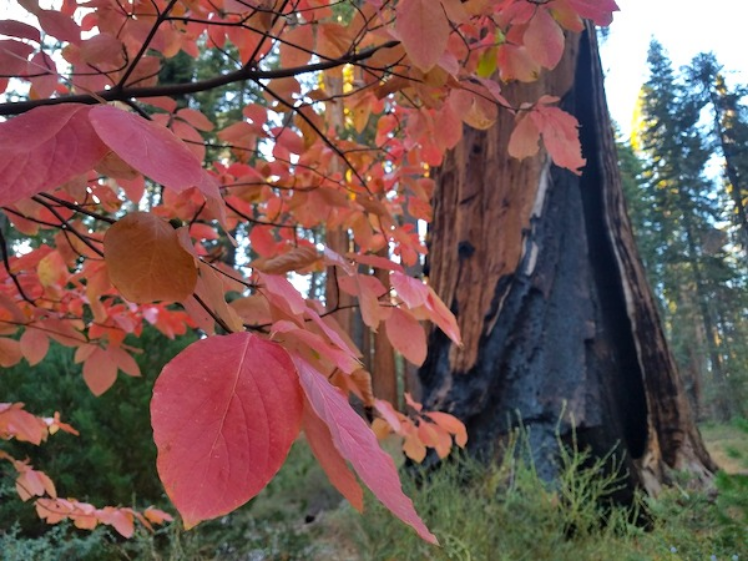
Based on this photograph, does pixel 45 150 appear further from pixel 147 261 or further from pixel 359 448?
pixel 359 448

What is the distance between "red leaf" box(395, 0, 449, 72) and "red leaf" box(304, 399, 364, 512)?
0.51 m

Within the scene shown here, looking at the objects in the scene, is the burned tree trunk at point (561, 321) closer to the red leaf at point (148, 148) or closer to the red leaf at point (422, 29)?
the red leaf at point (422, 29)

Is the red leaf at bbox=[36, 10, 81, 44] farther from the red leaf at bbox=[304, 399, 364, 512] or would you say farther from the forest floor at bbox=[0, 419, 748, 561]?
the forest floor at bbox=[0, 419, 748, 561]

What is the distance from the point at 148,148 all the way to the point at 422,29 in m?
0.47

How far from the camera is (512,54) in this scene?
1.26 m

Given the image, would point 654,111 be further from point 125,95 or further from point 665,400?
point 125,95

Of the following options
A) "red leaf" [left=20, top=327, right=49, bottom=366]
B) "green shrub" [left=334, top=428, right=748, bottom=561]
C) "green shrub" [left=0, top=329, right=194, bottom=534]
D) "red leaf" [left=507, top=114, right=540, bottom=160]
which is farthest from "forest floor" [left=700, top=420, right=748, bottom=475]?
"green shrub" [left=0, top=329, right=194, bottom=534]

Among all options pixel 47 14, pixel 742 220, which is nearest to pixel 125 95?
pixel 47 14

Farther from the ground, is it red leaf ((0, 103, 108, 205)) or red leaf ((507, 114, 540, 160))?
red leaf ((507, 114, 540, 160))

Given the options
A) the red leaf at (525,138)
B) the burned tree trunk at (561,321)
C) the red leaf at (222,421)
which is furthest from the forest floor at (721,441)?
the red leaf at (222,421)

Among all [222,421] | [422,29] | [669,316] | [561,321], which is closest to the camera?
[222,421]

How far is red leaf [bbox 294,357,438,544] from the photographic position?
39 cm

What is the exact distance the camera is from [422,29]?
0.77 meters

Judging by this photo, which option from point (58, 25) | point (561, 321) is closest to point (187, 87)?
point (58, 25)
